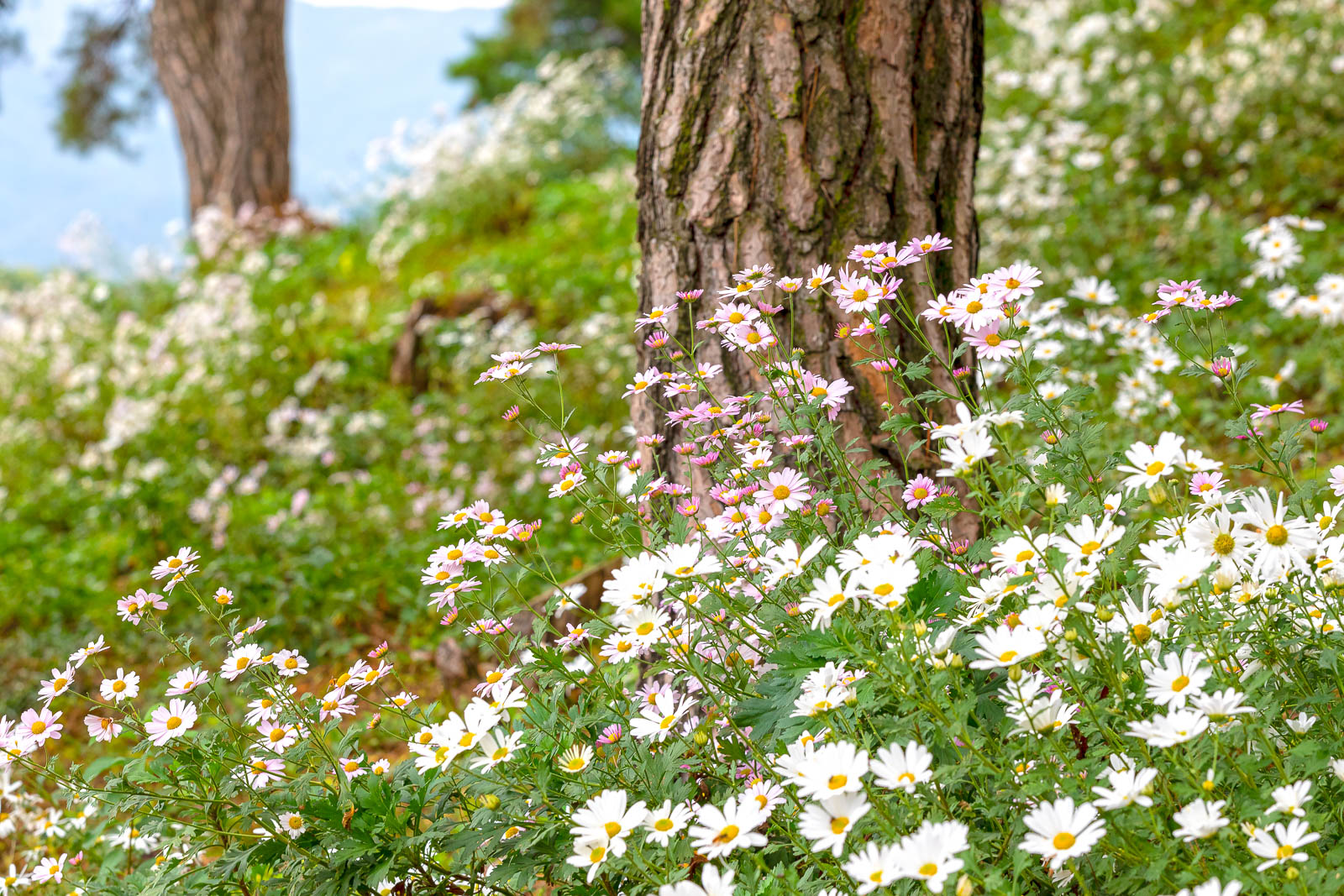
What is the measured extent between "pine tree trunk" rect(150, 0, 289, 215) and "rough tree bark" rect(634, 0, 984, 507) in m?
8.26

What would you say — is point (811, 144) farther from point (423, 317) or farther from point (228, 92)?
point (228, 92)

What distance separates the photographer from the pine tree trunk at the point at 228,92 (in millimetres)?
9266

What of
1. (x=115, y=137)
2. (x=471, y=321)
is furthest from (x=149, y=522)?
(x=115, y=137)

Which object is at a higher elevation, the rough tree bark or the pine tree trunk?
the pine tree trunk

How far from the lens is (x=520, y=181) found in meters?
9.27

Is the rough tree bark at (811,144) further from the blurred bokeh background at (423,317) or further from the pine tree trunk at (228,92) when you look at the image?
the pine tree trunk at (228,92)

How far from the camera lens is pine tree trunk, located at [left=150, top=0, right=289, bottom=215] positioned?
9.27 metres

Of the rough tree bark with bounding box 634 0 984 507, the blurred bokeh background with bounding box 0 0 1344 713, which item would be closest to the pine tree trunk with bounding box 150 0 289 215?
the blurred bokeh background with bounding box 0 0 1344 713

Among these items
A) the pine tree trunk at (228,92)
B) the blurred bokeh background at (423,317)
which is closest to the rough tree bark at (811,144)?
the blurred bokeh background at (423,317)

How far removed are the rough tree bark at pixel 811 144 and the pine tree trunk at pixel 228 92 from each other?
27.1 ft

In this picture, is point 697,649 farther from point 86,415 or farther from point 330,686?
point 86,415

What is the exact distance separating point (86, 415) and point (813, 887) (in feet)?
21.7

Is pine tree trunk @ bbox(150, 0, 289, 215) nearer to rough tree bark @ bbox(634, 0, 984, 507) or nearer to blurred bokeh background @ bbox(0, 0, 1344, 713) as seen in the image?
blurred bokeh background @ bbox(0, 0, 1344, 713)

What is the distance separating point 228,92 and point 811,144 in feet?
28.6
